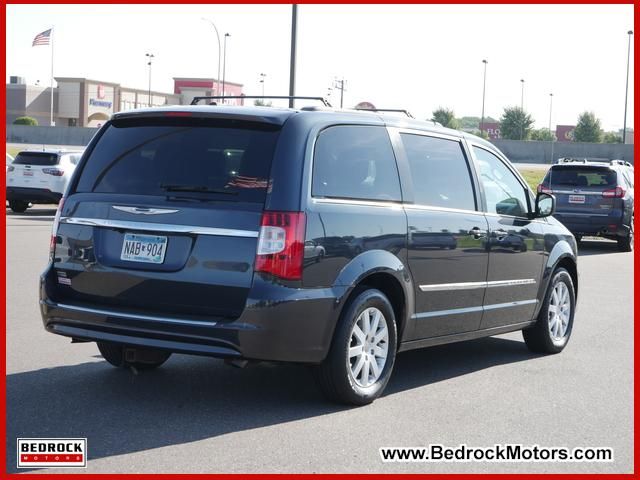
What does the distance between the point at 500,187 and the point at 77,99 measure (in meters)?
105

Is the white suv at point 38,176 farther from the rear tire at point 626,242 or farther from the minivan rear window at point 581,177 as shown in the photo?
the rear tire at point 626,242

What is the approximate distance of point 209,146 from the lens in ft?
21.4

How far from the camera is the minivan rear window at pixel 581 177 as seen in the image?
68.6 feet

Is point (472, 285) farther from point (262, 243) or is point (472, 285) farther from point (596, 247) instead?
point (596, 247)

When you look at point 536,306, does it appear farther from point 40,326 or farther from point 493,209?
point 40,326

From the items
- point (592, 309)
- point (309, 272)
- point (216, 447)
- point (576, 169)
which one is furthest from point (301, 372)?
point (576, 169)

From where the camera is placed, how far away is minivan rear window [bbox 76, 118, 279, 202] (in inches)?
250

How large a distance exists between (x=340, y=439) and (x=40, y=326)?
14.1ft

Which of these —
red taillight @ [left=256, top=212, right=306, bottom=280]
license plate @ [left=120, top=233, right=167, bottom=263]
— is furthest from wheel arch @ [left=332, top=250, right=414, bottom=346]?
license plate @ [left=120, top=233, right=167, bottom=263]

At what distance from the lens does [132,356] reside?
21.9ft

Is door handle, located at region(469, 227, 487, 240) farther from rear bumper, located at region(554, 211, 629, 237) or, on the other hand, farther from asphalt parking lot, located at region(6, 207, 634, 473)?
rear bumper, located at region(554, 211, 629, 237)

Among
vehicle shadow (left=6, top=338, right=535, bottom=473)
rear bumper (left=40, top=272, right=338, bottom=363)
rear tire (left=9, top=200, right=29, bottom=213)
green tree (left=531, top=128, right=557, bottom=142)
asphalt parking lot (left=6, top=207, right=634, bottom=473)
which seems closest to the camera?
asphalt parking lot (left=6, top=207, right=634, bottom=473)

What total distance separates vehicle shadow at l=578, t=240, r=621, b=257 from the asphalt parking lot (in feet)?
39.2

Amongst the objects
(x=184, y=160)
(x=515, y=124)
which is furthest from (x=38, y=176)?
(x=515, y=124)
